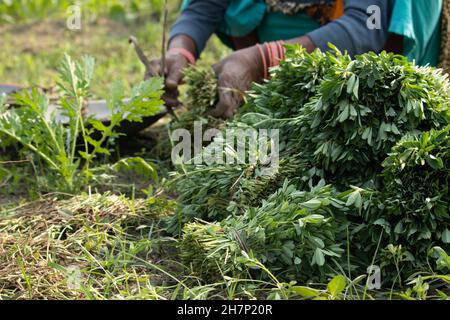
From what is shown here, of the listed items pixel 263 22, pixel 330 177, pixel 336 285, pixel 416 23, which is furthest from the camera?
pixel 263 22

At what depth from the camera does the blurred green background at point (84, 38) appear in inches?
177

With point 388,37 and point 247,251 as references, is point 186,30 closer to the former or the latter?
point 388,37

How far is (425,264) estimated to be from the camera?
72.3 inches

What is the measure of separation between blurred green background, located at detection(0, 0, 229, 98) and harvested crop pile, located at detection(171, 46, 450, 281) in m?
2.00

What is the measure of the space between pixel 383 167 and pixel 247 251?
18.8 inches

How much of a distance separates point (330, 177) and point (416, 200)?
32 cm

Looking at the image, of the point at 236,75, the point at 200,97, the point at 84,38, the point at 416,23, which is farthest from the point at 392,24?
the point at 84,38

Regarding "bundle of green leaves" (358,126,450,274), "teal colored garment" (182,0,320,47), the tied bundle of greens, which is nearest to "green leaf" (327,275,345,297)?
"bundle of green leaves" (358,126,450,274)

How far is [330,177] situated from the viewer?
2.07 meters

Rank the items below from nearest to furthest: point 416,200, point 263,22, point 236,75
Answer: point 416,200
point 236,75
point 263,22

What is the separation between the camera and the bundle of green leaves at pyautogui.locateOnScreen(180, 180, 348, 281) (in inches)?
71.2

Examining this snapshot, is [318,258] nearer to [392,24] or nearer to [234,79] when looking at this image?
[234,79]
